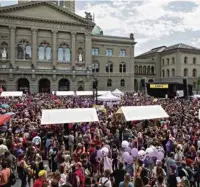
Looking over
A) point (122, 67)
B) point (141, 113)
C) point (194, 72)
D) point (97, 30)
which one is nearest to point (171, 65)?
point (194, 72)

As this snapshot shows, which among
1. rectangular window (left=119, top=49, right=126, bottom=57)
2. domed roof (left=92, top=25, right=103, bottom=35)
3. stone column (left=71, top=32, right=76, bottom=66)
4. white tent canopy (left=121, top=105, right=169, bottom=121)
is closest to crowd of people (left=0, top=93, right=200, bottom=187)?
white tent canopy (left=121, top=105, right=169, bottom=121)

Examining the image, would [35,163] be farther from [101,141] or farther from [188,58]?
[188,58]

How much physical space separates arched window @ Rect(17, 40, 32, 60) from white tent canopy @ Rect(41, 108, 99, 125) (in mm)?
42748

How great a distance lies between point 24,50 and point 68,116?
1727 inches

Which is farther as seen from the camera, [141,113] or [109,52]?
[109,52]

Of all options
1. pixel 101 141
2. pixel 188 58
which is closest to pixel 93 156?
pixel 101 141

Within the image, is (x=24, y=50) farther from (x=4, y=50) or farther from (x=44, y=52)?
(x=44, y=52)

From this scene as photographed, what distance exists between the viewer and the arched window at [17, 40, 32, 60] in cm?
5606

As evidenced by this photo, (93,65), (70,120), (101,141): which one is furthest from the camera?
(93,65)

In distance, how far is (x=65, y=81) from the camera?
6022cm

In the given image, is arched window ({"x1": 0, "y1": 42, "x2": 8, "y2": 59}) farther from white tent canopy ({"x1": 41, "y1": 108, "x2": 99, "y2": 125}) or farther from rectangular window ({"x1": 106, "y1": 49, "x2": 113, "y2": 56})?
white tent canopy ({"x1": 41, "y1": 108, "x2": 99, "y2": 125})

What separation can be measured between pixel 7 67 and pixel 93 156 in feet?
156

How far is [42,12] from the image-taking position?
5697 centimetres

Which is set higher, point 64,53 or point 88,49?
point 88,49
